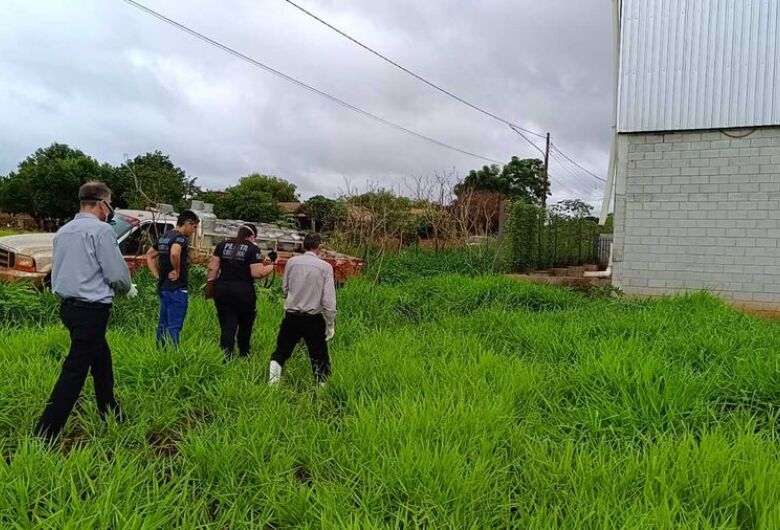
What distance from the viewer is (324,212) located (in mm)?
22359

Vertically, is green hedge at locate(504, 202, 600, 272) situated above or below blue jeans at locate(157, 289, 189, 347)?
above

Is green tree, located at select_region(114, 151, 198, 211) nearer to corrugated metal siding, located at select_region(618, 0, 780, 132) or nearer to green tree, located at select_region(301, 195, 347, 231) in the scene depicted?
green tree, located at select_region(301, 195, 347, 231)

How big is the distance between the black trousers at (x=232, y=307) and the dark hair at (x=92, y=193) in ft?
5.95

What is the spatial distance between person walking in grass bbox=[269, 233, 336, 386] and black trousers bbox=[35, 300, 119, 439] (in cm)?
150

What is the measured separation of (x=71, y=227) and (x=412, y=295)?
20.8 feet

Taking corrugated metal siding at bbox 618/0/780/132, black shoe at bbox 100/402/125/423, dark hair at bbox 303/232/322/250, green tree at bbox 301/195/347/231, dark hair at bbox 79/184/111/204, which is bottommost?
black shoe at bbox 100/402/125/423

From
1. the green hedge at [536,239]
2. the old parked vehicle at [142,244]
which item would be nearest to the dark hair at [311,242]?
the old parked vehicle at [142,244]

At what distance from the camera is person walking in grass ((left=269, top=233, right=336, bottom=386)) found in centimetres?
473

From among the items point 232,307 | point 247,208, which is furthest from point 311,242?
point 247,208

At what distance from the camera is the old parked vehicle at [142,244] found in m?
7.54

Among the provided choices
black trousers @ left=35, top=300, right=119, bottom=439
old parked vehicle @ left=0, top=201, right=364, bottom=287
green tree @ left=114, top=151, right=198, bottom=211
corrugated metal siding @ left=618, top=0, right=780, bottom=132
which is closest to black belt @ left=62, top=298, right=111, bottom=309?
black trousers @ left=35, top=300, right=119, bottom=439

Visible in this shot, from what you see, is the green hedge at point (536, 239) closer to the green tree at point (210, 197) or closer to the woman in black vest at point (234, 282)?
the woman in black vest at point (234, 282)

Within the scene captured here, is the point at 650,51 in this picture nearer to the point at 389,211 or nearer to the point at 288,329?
the point at 389,211

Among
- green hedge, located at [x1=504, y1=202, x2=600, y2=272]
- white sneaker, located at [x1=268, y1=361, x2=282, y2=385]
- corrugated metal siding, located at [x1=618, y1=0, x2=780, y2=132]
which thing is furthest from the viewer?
green hedge, located at [x1=504, y1=202, x2=600, y2=272]
